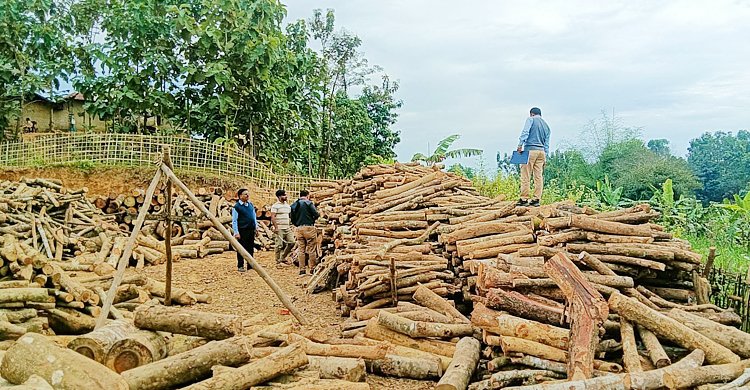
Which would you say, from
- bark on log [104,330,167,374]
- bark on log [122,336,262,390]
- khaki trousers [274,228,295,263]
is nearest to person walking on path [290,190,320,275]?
khaki trousers [274,228,295,263]

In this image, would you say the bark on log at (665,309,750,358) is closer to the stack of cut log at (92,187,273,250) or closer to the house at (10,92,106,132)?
the stack of cut log at (92,187,273,250)

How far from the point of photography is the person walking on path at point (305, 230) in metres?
12.1

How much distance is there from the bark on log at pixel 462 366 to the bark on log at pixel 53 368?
2.64 metres

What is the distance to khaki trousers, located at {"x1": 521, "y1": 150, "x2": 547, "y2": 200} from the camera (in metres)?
10.8

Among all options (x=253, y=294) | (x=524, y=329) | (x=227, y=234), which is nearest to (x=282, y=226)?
(x=253, y=294)

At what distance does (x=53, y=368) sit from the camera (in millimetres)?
3734

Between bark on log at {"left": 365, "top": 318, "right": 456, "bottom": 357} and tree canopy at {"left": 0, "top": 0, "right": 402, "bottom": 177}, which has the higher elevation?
tree canopy at {"left": 0, "top": 0, "right": 402, "bottom": 177}

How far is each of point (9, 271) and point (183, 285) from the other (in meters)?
3.92

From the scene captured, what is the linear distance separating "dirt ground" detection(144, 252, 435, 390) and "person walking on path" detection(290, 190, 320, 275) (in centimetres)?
38

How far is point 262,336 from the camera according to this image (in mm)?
5703

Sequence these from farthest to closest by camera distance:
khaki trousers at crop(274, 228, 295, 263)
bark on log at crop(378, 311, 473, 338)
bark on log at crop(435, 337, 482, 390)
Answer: khaki trousers at crop(274, 228, 295, 263) < bark on log at crop(378, 311, 473, 338) < bark on log at crop(435, 337, 482, 390)

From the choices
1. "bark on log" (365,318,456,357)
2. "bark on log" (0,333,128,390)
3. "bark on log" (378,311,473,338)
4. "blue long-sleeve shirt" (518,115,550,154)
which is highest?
"blue long-sleeve shirt" (518,115,550,154)

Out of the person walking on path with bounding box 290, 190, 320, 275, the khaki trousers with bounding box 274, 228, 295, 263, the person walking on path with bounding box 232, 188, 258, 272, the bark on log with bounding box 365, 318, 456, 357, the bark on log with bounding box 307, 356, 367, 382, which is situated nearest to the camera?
the bark on log with bounding box 307, 356, 367, 382

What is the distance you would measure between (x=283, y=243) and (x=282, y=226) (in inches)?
23.4
